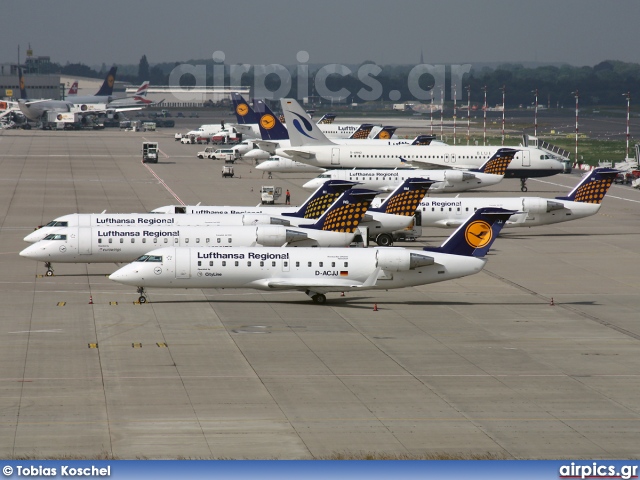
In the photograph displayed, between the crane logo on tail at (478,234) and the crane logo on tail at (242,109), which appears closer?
the crane logo on tail at (478,234)

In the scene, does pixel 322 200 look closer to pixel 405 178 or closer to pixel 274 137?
pixel 405 178

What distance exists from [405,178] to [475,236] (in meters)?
46.5

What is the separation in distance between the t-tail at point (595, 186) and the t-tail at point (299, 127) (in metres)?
40.7

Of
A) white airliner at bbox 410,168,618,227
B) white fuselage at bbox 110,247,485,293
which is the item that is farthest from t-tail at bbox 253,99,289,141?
white fuselage at bbox 110,247,485,293

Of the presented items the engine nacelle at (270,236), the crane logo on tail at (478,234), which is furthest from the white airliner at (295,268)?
the engine nacelle at (270,236)

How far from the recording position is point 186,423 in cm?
3259

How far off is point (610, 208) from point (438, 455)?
244 feet

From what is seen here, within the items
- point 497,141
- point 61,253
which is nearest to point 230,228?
point 61,253

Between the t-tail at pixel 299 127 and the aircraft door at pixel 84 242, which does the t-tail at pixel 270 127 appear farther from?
the aircraft door at pixel 84 242

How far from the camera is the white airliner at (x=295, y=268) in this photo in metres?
51.3

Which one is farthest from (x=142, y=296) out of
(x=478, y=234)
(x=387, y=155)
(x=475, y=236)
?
(x=387, y=155)

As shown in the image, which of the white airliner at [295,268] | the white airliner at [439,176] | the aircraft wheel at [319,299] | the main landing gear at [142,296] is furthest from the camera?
the white airliner at [439,176]

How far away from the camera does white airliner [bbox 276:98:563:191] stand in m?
114

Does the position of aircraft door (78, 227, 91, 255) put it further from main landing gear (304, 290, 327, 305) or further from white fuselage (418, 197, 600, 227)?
white fuselage (418, 197, 600, 227)
